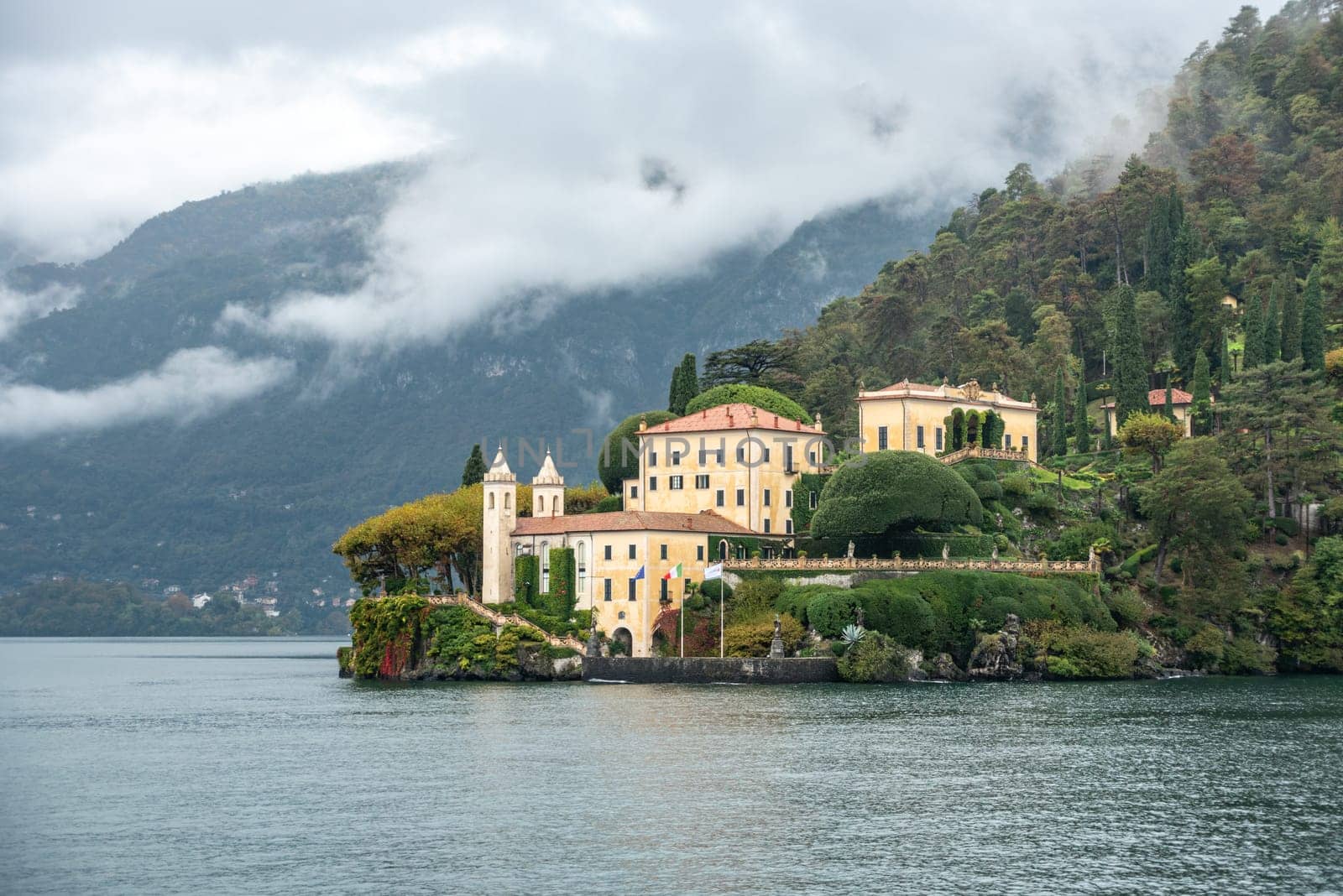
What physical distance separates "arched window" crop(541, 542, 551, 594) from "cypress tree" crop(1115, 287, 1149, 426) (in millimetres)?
40988

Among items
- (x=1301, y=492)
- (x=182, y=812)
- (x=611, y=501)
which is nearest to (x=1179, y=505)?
(x=1301, y=492)

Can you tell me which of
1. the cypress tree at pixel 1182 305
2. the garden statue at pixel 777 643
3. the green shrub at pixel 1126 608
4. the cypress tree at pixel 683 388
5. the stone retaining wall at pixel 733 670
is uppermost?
the cypress tree at pixel 1182 305

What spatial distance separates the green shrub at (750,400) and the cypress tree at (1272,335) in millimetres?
30035

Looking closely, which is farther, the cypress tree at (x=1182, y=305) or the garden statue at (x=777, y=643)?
the cypress tree at (x=1182, y=305)

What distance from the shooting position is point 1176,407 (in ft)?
390

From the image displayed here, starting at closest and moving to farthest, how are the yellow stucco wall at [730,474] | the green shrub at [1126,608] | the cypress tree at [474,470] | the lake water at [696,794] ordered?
the lake water at [696,794]
the green shrub at [1126,608]
the yellow stucco wall at [730,474]
the cypress tree at [474,470]

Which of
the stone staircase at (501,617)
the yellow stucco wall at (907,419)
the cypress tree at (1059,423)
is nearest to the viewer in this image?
the stone staircase at (501,617)

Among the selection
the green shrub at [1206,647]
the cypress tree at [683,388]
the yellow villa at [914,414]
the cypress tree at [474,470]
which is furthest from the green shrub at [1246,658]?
the cypress tree at [474,470]

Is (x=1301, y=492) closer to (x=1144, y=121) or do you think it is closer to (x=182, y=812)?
(x=182, y=812)

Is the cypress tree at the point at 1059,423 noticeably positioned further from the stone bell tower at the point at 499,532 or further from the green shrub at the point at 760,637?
the stone bell tower at the point at 499,532

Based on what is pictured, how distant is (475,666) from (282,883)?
58.6 meters

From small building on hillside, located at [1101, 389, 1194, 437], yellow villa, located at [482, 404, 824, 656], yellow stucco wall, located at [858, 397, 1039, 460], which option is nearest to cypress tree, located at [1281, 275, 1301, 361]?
small building on hillside, located at [1101, 389, 1194, 437]

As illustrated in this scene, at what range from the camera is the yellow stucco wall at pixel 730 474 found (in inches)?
4136

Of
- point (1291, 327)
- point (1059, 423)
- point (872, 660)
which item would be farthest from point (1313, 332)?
point (872, 660)
